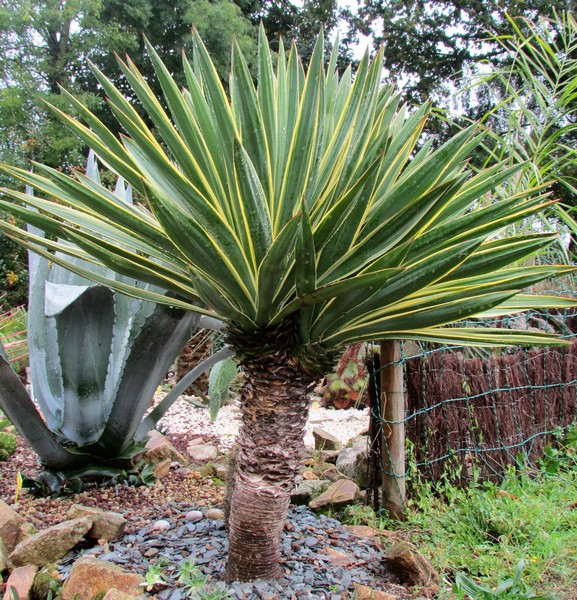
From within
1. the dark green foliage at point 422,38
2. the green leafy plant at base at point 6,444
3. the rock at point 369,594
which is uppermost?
the dark green foliage at point 422,38

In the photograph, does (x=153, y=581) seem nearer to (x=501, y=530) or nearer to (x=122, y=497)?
(x=122, y=497)

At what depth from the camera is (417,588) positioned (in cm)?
157

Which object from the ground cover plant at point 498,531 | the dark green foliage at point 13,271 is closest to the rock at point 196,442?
the ground cover plant at point 498,531

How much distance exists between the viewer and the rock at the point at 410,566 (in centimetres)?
160

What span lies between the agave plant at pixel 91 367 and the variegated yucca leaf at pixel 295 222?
40 cm

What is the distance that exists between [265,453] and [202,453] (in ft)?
6.61

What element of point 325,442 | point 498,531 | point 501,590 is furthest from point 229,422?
A: point 501,590

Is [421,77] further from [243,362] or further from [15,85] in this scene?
[243,362]

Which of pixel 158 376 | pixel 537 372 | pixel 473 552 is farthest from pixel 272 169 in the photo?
pixel 537 372

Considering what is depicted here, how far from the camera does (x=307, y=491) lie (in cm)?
232

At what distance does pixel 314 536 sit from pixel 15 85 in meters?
11.0

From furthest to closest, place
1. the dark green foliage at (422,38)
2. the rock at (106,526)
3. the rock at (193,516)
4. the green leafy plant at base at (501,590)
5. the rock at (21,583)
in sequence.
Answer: the dark green foliage at (422,38)
the rock at (193,516)
the rock at (106,526)
the green leafy plant at base at (501,590)
the rock at (21,583)

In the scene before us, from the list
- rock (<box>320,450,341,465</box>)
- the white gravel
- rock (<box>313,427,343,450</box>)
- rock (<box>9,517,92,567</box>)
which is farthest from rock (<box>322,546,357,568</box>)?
the white gravel

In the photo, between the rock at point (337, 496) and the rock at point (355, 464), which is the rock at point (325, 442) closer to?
the rock at point (355, 464)
